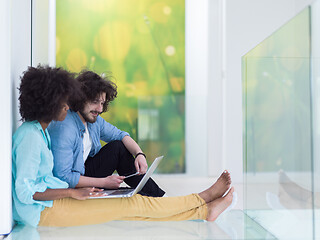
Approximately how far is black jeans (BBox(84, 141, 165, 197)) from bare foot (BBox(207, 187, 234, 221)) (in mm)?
384

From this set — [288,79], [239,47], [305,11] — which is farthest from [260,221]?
[239,47]

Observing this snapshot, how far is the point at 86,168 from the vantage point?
7.30 ft

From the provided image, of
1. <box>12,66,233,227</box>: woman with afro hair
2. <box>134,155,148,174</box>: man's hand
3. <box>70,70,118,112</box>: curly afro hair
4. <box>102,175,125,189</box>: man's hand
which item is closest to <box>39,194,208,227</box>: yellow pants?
<box>12,66,233,227</box>: woman with afro hair

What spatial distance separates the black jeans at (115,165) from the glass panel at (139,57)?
1855mm

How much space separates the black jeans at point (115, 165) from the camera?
2.22m

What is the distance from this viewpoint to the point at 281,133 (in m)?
1.71

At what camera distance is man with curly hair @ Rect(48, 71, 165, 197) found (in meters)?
1.87

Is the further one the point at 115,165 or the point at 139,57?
the point at 139,57

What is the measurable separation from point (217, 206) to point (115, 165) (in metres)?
0.66

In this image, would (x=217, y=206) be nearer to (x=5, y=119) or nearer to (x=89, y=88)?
(x=89, y=88)

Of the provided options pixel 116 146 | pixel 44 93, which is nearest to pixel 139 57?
pixel 116 146

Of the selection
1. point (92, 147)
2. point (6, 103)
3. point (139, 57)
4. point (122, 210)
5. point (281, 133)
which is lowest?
point (122, 210)

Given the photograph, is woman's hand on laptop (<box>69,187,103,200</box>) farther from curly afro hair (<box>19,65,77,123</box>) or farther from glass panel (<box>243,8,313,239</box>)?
glass panel (<box>243,8,313,239</box>)

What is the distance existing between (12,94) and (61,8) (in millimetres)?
2483
